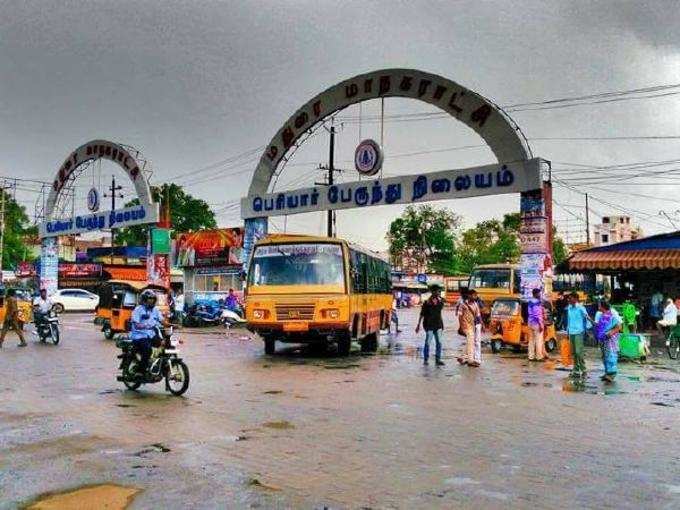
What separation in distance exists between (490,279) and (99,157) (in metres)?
21.8

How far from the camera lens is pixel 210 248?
43.9 meters

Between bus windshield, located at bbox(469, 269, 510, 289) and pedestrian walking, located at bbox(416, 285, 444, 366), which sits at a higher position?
bus windshield, located at bbox(469, 269, 510, 289)

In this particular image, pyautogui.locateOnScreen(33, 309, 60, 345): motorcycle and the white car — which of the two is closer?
pyautogui.locateOnScreen(33, 309, 60, 345): motorcycle

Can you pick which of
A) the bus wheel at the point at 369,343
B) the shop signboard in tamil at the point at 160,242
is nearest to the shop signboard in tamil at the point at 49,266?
→ the shop signboard in tamil at the point at 160,242

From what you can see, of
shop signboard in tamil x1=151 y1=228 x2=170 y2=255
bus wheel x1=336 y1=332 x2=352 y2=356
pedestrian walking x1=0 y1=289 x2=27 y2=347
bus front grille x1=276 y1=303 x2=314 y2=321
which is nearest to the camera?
bus front grille x1=276 y1=303 x2=314 y2=321

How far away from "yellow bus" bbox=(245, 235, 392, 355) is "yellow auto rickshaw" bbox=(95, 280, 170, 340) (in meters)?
6.94

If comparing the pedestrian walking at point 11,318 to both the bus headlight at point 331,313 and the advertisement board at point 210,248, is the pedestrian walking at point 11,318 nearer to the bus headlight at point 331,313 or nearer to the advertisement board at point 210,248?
the bus headlight at point 331,313

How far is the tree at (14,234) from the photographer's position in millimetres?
64875

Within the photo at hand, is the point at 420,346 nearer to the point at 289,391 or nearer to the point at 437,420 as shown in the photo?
the point at 289,391

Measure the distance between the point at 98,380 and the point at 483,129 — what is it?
49.1ft

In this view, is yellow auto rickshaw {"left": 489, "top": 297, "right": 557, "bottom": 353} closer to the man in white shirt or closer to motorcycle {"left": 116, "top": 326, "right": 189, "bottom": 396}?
the man in white shirt

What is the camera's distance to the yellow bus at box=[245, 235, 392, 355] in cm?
1669

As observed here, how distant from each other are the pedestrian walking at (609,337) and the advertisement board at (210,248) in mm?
30212

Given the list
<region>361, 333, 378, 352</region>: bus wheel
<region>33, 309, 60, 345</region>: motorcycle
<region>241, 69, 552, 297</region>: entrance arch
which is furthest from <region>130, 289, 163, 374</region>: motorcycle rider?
<region>241, 69, 552, 297</region>: entrance arch
